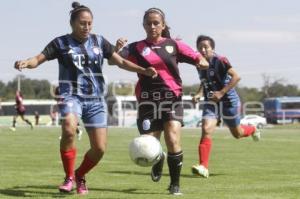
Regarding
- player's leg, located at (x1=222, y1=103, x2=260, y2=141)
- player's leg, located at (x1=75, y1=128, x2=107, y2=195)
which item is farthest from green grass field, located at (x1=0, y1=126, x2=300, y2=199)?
player's leg, located at (x1=222, y1=103, x2=260, y2=141)

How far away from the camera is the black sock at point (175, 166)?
752cm

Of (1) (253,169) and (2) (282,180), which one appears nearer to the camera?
(2) (282,180)

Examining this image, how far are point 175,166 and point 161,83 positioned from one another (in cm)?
101

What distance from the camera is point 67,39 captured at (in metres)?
7.52

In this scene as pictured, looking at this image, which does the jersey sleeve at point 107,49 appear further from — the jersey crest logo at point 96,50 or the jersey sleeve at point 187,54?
the jersey sleeve at point 187,54

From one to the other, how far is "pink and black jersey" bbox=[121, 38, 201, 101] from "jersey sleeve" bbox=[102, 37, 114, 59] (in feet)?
1.14

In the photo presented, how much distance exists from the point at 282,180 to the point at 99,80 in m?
3.13

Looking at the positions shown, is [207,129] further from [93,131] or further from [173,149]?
[93,131]

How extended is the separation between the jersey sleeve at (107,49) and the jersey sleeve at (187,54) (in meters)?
0.84

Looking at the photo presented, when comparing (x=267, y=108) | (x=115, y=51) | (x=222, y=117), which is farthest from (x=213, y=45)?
(x=267, y=108)

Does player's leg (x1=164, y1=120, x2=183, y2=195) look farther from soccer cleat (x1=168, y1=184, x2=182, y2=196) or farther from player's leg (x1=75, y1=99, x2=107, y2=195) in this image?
player's leg (x1=75, y1=99, x2=107, y2=195)

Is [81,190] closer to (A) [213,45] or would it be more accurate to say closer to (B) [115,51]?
(B) [115,51]

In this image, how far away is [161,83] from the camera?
780 cm

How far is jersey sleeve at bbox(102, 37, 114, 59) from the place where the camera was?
765 centimetres
